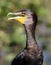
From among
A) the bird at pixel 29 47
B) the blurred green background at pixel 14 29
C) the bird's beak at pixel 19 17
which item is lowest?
the blurred green background at pixel 14 29

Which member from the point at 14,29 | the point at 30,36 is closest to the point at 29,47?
the point at 30,36

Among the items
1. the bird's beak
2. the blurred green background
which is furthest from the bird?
the blurred green background

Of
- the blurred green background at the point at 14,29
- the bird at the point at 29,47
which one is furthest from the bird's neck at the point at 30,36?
the blurred green background at the point at 14,29

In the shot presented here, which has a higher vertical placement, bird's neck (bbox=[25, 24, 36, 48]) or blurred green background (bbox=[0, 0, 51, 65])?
bird's neck (bbox=[25, 24, 36, 48])

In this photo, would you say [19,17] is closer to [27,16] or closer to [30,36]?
[27,16]

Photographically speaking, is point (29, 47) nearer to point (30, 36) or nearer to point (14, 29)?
point (30, 36)

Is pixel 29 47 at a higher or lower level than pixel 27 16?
lower

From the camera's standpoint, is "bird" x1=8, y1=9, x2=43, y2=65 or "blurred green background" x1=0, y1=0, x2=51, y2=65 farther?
"blurred green background" x1=0, y1=0, x2=51, y2=65

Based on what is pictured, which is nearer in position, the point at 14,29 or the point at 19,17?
the point at 19,17

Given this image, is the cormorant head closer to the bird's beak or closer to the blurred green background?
the bird's beak

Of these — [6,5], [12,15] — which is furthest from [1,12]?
[12,15]

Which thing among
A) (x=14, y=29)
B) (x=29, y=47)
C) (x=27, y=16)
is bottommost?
(x=14, y=29)

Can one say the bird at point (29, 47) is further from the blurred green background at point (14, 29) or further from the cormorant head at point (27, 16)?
the blurred green background at point (14, 29)

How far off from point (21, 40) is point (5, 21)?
0.80ft
